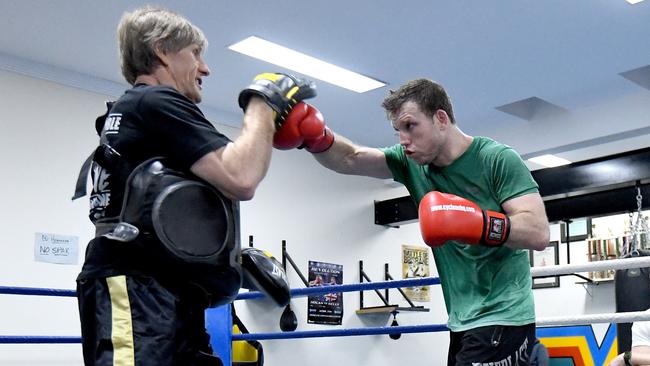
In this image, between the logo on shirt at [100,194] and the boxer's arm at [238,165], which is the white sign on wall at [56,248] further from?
the boxer's arm at [238,165]

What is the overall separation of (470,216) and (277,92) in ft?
1.89

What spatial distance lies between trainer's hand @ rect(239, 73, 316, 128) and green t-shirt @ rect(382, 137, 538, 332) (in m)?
0.56

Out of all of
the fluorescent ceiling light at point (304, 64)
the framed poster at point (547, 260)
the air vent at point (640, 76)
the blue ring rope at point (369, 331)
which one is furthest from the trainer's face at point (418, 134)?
the framed poster at point (547, 260)

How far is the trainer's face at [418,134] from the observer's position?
1985 millimetres

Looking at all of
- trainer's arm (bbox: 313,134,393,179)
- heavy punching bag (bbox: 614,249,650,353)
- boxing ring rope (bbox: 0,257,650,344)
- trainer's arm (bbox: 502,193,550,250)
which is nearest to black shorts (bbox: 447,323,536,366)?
trainer's arm (bbox: 502,193,550,250)

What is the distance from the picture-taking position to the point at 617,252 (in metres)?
7.22

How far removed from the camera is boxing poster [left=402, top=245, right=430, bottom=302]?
6680 mm

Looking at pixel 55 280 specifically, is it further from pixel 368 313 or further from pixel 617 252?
pixel 617 252

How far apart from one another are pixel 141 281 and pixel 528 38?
346 cm

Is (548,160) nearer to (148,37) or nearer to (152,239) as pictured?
(148,37)

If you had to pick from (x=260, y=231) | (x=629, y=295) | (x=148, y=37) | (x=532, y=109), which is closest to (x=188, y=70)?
(x=148, y=37)

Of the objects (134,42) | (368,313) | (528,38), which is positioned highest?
(528,38)

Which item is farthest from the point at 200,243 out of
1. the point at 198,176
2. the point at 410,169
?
the point at 410,169

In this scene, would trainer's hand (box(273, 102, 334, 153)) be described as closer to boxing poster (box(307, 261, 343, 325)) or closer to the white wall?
the white wall
